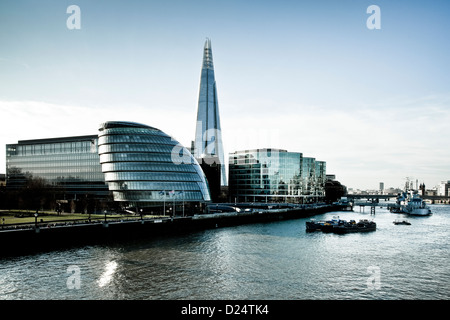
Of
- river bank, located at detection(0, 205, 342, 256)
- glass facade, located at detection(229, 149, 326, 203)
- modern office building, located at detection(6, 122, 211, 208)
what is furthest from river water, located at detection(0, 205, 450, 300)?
glass facade, located at detection(229, 149, 326, 203)

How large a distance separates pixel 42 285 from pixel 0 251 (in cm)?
1856

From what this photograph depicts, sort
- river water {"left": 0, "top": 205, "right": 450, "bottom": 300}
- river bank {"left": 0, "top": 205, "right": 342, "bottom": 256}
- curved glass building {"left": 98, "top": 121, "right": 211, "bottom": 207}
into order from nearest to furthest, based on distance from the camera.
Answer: river water {"left": 0, "top": 205, "right": 450, "bottom": 300} → river bank {"left": 0, "top": 205, "right": 342, "bottom": 256} → curved glass building {"left": 98, "top": 121, "right": 211, "bottom": 207}

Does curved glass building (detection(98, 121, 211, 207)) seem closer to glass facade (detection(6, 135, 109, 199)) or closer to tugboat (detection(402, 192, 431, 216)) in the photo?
glass facade (detection(6, 135, 109, 199))

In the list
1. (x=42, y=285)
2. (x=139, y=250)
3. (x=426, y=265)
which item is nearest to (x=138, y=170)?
Answer: (x=139, y=250)

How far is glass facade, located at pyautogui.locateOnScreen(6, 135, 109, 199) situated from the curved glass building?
402 inches

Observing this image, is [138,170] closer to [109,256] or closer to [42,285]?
[109,256]

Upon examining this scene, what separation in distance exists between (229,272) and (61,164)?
312ft

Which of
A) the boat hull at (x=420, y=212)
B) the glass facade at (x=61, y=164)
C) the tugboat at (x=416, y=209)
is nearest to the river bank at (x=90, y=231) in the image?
the glass facade at (x=61, y=164)

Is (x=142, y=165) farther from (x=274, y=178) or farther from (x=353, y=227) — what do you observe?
(x=274, y=178)

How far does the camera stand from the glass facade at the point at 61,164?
4289 inches

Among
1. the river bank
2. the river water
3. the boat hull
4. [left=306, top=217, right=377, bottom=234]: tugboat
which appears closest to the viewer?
the river water

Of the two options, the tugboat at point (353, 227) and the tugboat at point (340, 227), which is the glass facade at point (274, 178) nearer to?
the tugboat at point (353, 227)

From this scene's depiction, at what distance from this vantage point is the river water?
31453mm

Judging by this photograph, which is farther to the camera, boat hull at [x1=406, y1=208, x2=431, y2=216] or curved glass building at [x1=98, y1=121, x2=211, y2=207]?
boat hull at [x1=406, y1=208, x2=431, y2=216]
